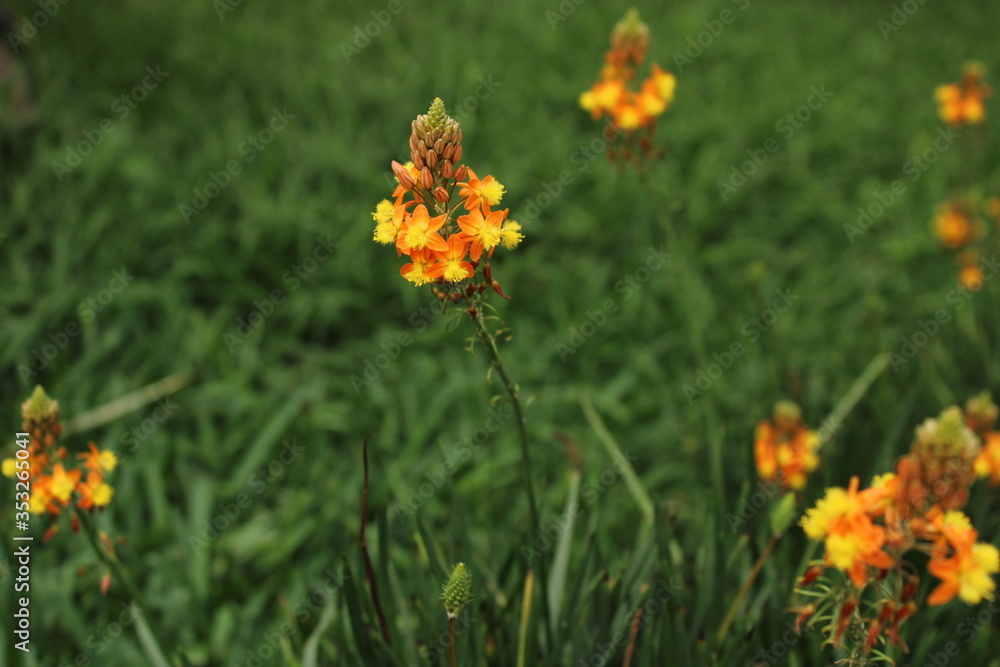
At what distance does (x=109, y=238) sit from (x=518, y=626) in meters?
A: 2.66

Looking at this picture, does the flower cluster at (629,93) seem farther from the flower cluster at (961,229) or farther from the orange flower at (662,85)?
the flower cluster at (961,229)

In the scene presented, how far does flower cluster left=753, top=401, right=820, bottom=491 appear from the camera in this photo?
2117 millimetres

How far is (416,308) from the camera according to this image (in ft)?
11.3

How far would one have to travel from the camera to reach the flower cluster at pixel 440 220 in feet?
3.90

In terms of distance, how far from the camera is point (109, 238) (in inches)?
132

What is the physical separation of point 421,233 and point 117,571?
1063 millimetres

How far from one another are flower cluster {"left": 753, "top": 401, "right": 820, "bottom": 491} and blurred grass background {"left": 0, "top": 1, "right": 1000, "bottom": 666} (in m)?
0.08

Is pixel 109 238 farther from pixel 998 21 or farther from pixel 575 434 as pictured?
pixel 998 21

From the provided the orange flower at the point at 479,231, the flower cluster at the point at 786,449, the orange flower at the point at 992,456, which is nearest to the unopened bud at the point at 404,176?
the orange flower at the point at 479,231

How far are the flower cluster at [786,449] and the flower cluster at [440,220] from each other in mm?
1239

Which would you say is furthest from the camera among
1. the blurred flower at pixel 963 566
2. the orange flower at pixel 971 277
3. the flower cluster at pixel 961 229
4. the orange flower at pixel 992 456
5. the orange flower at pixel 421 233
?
the flower cluster at pixel 961 229

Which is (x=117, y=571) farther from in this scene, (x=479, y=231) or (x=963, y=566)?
(x=963, y=566)

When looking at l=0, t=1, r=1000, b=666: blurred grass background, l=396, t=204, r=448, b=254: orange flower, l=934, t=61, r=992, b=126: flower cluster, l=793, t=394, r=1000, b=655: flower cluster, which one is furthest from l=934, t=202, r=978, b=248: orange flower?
l=396, t=204, r=448, b=254: orange flower

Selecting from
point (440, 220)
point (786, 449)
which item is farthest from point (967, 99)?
point (440, 220)
